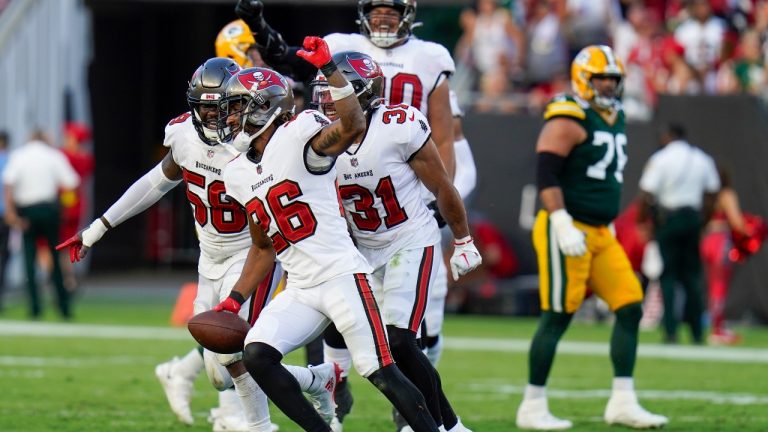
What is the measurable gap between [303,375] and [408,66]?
73.4 inches

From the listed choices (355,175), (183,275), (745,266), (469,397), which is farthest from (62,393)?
(183,275)

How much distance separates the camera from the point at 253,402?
6125 mm

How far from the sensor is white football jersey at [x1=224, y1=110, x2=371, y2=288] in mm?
5633

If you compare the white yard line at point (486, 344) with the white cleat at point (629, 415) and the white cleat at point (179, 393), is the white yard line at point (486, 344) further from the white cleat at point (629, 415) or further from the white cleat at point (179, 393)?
the white cleat at point (179, 393)

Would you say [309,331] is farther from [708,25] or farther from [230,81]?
[708,25]

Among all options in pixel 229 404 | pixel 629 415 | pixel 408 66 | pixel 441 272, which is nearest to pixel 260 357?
pixel 229 404

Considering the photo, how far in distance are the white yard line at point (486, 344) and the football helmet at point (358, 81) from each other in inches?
233

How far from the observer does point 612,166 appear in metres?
7.55

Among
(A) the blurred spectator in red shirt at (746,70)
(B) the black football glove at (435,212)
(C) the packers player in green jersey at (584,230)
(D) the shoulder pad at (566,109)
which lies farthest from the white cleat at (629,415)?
(A) the blurred spectator in red shirt at (746,70)

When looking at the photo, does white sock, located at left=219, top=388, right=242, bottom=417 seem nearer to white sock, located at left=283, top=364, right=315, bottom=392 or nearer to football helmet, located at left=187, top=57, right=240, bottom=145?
white sock, located at left=283, top=364, right=315, bottom=392

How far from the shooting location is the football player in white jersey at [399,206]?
6035mm

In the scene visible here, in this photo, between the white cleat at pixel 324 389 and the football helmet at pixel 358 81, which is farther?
the white cleat at pixel 324 389

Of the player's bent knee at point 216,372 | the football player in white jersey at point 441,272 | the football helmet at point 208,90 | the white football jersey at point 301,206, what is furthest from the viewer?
the football player in white jersey at point 441,272

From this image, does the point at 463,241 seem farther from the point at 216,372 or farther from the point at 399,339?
the point at 216,372
